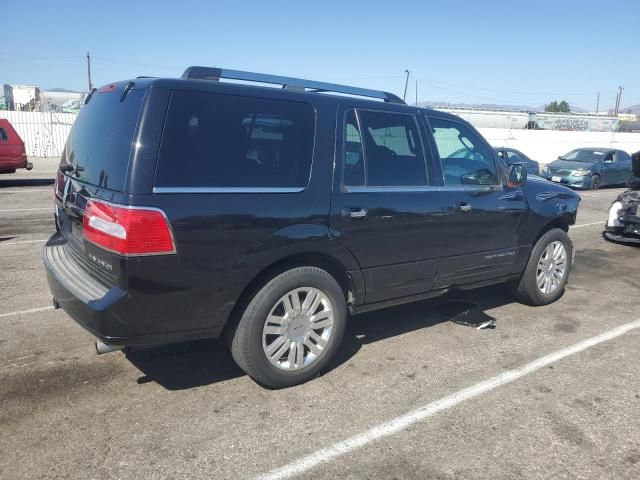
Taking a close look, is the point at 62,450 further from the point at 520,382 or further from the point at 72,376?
the point at 520,382

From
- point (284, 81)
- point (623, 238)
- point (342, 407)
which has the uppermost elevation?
point (284, 81)

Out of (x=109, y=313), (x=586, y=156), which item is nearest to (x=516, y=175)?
(x=109, y=313)

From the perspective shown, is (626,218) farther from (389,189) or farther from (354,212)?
(354,212)

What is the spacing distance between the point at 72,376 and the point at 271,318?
4.77 ft

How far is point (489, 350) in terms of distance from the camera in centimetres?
430

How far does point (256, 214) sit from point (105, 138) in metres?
1.04

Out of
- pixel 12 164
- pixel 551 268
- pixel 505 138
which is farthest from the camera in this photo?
pixel 505 138

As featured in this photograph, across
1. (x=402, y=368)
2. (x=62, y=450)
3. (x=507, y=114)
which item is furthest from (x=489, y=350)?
(x=507, y=114)

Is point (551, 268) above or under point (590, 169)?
under

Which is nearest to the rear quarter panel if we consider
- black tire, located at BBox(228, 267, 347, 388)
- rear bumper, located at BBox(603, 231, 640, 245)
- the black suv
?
the black suv

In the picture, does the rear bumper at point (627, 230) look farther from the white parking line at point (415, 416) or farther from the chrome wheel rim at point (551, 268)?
the white parking line at point (415, 416)

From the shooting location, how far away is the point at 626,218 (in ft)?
→ 29.0

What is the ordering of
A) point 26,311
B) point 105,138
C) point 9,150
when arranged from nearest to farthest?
point 105,138, point 26,311, point 9,150

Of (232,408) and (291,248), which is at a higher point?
(291,248)
